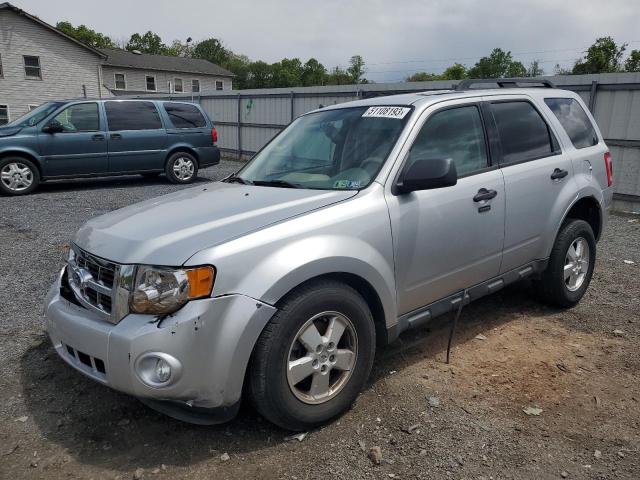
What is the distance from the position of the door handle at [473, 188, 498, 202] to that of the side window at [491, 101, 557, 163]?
0.39 m

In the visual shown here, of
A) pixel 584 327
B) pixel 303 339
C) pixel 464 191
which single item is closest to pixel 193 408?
pixel 303 339

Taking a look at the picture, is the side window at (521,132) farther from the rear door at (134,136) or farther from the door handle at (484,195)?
the rear door at (134,136)

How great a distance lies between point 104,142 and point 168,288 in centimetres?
949

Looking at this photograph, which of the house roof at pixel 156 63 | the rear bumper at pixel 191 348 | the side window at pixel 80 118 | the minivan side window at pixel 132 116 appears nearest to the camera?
the rear bumper at pixel 191 348

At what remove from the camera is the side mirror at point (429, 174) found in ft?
10.0

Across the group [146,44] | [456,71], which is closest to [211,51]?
[146,44]

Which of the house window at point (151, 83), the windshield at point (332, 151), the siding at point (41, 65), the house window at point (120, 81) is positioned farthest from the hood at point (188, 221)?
the house window at point (151, 83)

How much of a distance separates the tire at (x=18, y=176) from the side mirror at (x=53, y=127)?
693mm

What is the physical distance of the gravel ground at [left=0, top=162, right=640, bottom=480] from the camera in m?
2.65

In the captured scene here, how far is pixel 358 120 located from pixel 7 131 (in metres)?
8.99

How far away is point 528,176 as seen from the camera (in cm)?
404

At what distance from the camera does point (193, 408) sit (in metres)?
2.59

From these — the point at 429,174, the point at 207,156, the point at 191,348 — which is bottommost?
the point at 207,156

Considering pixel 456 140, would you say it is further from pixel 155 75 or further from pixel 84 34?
pixel 84 34
